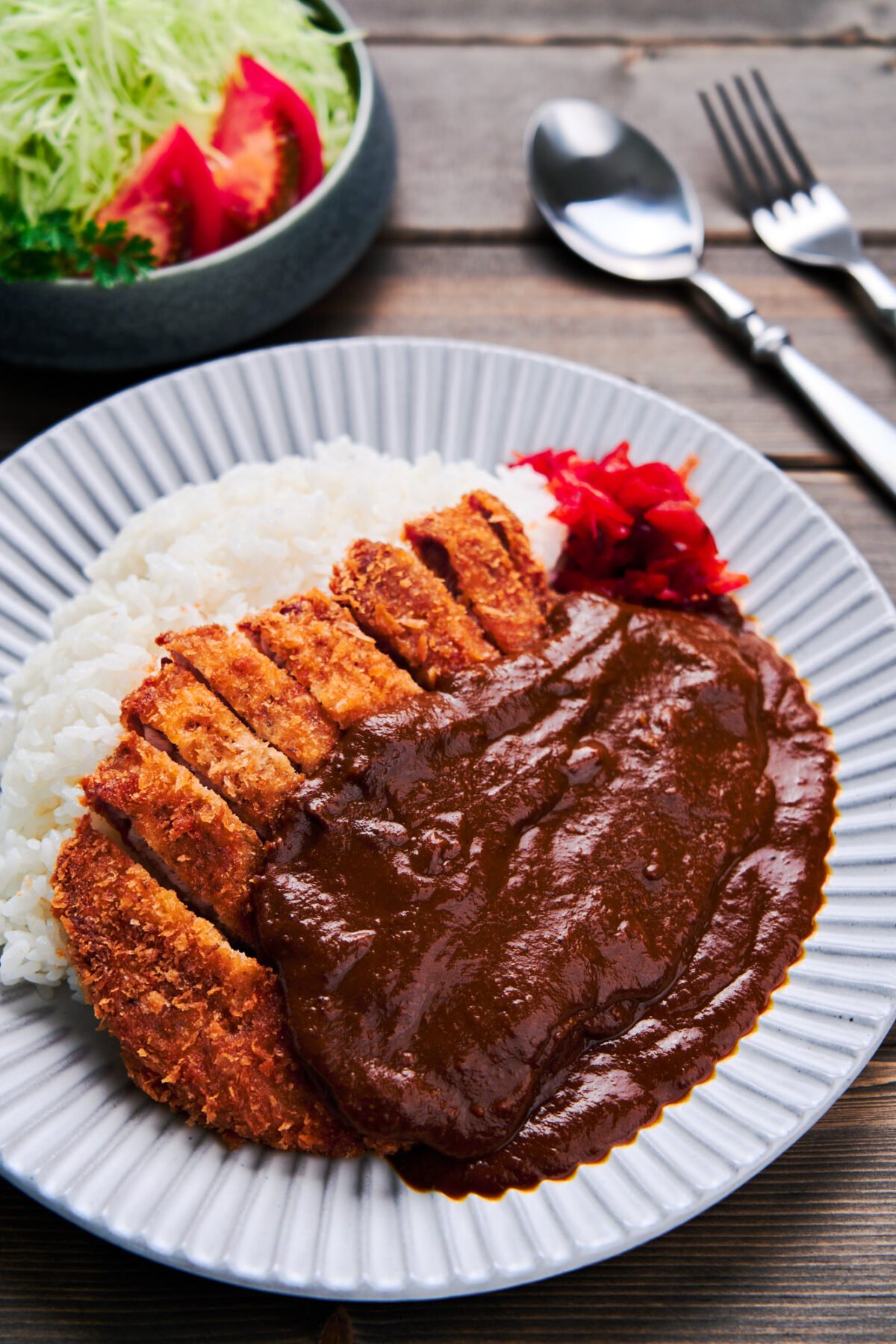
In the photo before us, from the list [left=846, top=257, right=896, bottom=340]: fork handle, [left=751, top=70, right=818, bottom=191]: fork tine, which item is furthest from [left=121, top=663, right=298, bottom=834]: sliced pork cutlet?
[left=751, top=70, right=818, bottom=191]: fork tine

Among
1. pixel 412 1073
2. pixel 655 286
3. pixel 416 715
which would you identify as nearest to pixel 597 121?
pixel 655 286

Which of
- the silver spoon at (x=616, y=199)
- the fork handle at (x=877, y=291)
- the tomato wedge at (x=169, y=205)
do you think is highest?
the tomato wedge at (x=169, y=205)

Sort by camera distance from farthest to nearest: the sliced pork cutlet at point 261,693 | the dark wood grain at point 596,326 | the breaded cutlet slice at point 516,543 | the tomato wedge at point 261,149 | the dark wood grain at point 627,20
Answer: the dark wood grain at point 627,20 → the dark wood grain at point 596,326 → the tomato wedge at point 261,149 → the breaded cutlet slice at point 516,543 → the sliced pork cutlet at point 261,693

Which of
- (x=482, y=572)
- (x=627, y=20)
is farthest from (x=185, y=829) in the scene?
A: (x=627, y=20)

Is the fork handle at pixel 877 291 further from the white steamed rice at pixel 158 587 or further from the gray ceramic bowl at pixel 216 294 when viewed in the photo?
the gray ceramic bowl at pixel 216 294

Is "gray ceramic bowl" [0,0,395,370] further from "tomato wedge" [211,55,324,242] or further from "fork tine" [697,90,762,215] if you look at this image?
"fork tine" [697,90,762,215]

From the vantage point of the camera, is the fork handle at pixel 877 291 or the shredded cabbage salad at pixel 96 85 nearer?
the shredded cabbage salad at pixel 96 85

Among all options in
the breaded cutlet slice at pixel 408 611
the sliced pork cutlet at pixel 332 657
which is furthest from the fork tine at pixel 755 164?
the sliced pork cutlet at pixel 332 657
